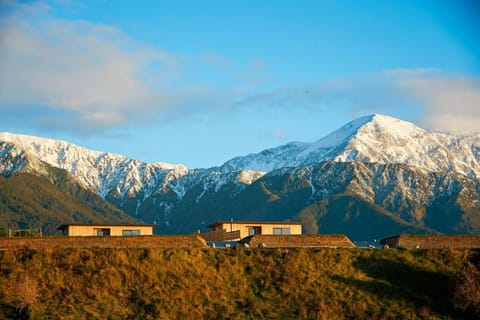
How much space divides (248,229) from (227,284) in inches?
1515

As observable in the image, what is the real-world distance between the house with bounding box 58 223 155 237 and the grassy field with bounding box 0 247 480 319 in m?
26.9

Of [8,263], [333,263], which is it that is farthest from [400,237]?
[8,263]

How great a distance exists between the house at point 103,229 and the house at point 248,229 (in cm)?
958

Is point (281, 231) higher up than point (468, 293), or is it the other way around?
point (281, 231)

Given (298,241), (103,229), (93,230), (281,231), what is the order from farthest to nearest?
(281,231) < (103,229) < (93,230) < (298,241)

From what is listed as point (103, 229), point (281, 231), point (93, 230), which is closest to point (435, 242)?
point (281, 231)

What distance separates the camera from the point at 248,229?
4476 inches

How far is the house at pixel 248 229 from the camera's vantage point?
11039cm

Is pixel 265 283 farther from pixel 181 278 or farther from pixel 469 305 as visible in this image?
pixel 469 305

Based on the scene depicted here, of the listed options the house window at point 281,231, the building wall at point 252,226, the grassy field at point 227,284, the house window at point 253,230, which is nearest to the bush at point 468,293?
the grassy field at point 227,284

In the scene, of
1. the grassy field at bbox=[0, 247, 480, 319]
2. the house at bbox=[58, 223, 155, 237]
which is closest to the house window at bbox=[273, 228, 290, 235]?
the house at bbox=[58, 223, 155, 237]

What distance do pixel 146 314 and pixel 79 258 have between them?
10798 mm

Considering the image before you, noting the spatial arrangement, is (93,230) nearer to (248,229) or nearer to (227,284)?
(248,229)

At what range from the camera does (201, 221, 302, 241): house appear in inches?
4346
